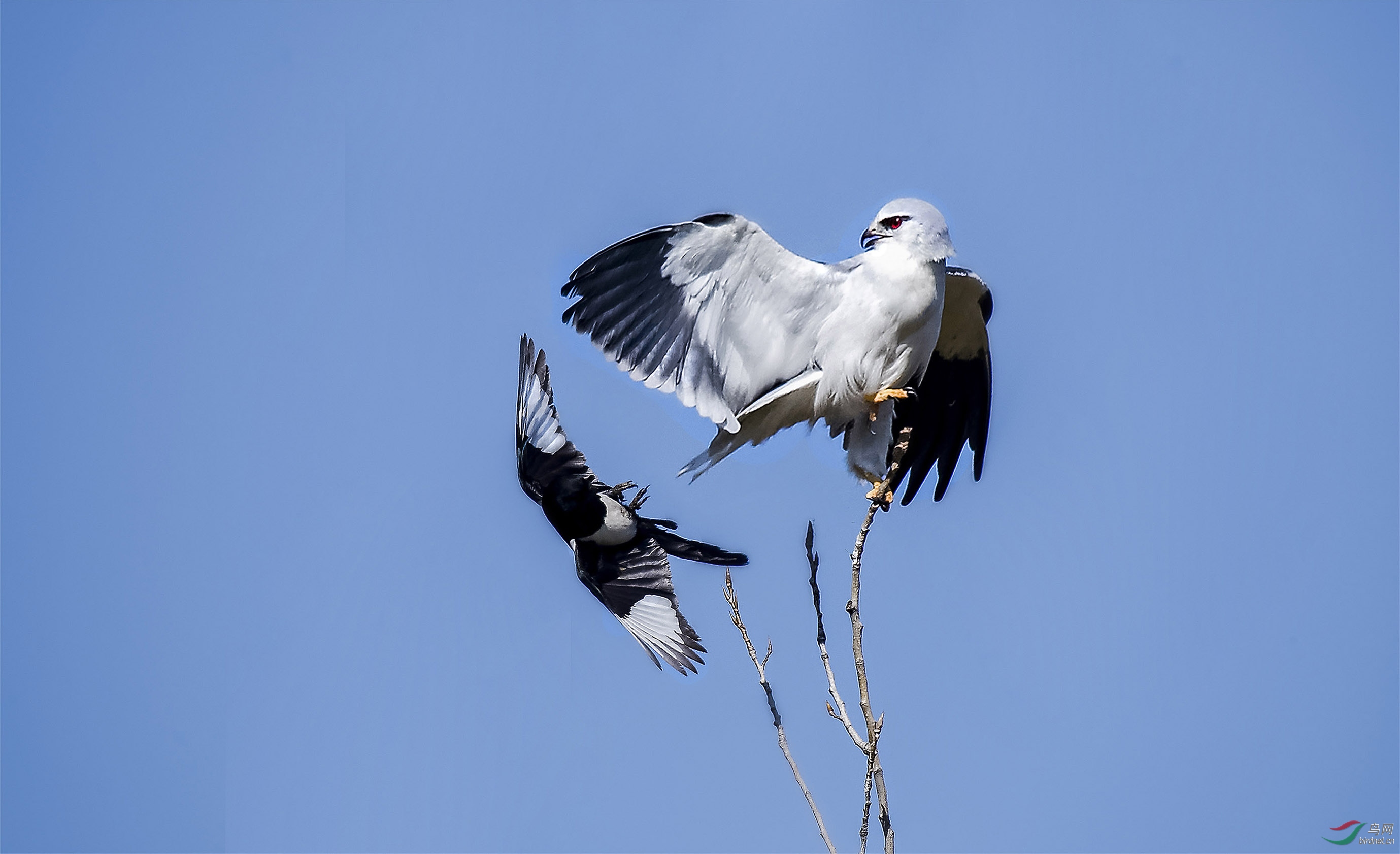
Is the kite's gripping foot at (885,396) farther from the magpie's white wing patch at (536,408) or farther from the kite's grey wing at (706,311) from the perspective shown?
the magpie's white wing patch at (536,408)

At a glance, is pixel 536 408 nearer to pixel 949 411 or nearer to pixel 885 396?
pixel 885 396

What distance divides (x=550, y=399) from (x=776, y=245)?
160 centimetres

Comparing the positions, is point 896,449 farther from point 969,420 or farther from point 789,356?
point 969,420

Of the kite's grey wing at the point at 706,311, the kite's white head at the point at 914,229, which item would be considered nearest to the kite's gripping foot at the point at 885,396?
the kite's grey wing at the point at 706,311

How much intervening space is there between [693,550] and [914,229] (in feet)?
6.48

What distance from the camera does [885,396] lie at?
179 inches

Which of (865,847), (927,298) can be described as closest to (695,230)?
(927,298)

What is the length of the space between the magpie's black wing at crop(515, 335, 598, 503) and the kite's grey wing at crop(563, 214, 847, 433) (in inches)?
27.2

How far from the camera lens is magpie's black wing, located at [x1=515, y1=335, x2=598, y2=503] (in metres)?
5.14

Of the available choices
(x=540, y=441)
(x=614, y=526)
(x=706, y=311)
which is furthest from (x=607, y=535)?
(x=706, y=311)

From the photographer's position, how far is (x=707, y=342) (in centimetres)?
471

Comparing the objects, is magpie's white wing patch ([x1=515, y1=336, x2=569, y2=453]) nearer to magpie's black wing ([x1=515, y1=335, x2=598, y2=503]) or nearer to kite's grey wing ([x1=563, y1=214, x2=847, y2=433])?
magpie's black wing ([x1=515, y1=335, x2=598, y2=503])

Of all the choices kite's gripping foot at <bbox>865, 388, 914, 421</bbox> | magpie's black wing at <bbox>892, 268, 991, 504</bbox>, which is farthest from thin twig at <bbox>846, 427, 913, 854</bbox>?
magpie's black wing at <bbox>892, 268, 991, 504</bbox>

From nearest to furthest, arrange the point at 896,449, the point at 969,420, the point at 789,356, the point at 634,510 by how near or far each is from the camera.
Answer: the point at 896,449 → the point at 789,356 → the point at 634,510 → the point at 969,420
